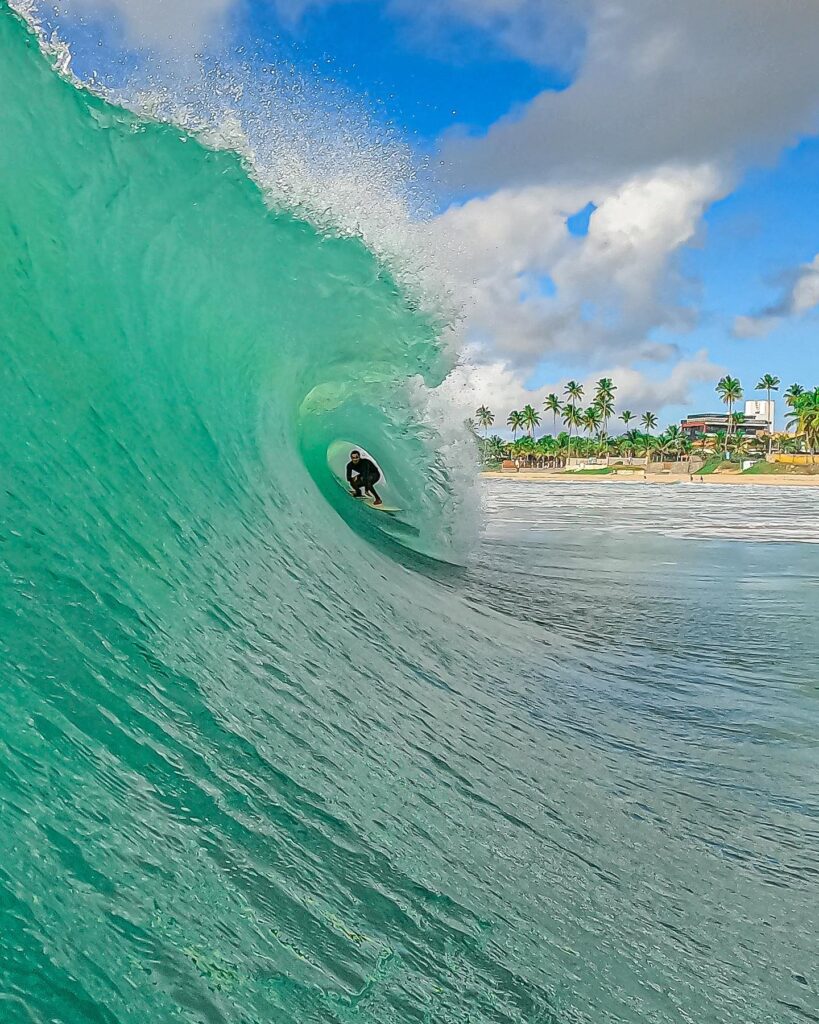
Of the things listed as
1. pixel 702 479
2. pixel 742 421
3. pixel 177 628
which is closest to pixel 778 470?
pixel 702 479

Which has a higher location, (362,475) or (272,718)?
(362,475)

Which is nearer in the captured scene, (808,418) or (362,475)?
(362,475)

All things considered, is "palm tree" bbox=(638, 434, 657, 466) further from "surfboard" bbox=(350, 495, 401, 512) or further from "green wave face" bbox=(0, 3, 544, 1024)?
"green wave face" bbox=(0, 3, 544, 1024)

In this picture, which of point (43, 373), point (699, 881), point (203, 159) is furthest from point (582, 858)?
point (203, 159)

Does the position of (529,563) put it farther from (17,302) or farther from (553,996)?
(553,996)

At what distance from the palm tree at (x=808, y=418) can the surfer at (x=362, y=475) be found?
8598 centimetres

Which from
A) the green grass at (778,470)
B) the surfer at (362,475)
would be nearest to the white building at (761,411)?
the green grass at (778,470)

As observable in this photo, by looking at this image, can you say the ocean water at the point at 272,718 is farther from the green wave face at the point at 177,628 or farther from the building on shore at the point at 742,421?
the building on shore at the point at 742,421

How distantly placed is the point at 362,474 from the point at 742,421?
5524 inches

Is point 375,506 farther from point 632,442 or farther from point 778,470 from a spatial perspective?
point 632,442

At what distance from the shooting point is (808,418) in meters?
88.4

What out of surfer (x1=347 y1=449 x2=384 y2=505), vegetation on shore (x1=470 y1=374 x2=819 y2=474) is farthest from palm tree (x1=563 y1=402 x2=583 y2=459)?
surfer (x1=347 y1=449 x2=384 y2=505)

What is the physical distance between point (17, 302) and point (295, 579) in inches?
78.2

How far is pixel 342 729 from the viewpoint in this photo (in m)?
3.40
